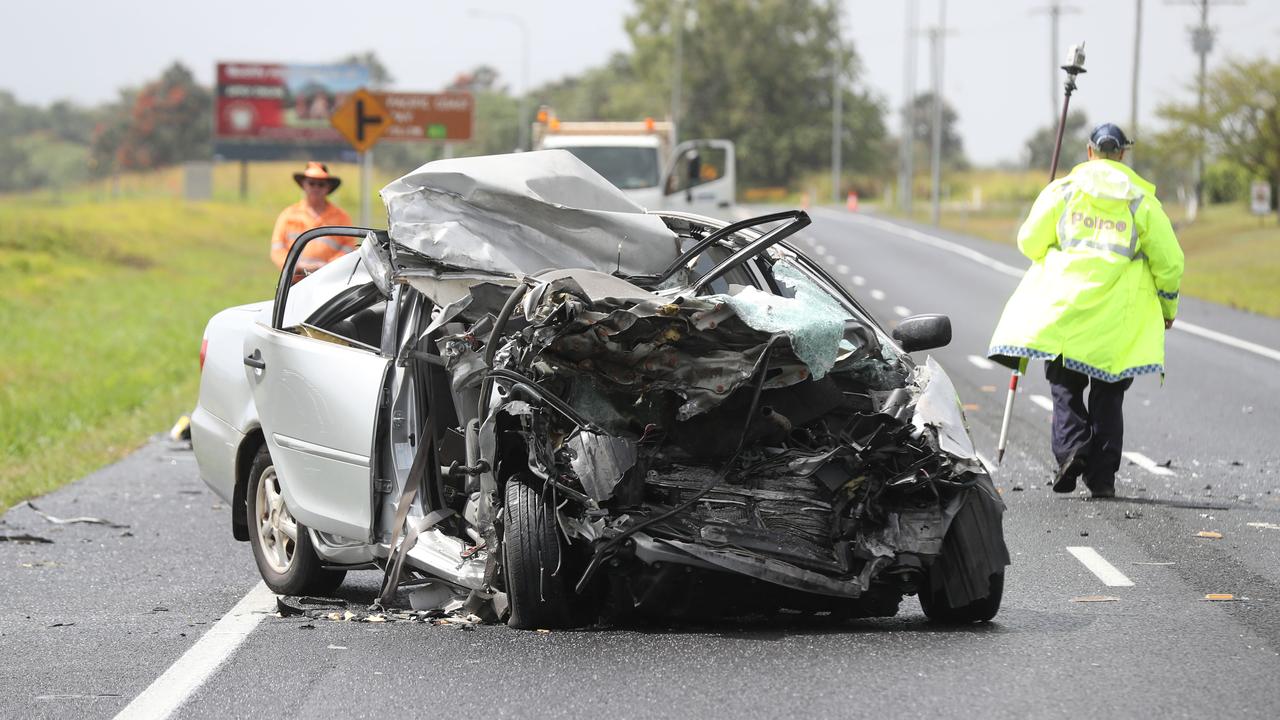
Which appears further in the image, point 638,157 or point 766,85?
point 766,85

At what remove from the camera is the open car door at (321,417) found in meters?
Result: 6.79

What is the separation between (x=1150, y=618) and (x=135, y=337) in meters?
19.8

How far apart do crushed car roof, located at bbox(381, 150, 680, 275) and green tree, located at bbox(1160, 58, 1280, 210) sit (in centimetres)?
4758

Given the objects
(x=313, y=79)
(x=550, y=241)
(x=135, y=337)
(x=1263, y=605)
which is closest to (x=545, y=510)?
(x=550, y=241)

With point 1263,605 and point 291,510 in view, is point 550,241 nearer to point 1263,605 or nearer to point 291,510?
point 291,510

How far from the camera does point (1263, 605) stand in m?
6.84

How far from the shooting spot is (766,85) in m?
111

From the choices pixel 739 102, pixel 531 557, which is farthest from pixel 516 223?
pixel 739 102

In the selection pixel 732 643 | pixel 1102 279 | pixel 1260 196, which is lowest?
pixel 732 643

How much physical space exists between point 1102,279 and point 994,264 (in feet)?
80.6

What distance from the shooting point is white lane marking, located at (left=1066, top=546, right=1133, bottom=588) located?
7400 mm

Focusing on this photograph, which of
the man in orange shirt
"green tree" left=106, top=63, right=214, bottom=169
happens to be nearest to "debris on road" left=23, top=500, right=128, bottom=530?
the man in orange shirt

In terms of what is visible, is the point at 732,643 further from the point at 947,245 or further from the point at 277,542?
the point at 947,245

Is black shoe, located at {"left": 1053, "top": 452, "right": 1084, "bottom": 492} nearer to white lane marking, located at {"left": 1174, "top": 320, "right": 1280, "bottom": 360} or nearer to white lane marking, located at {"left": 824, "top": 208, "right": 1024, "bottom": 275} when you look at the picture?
white lane marking, located at {"left": 1174, "top": 320, "right": 1280, "bottom": 360}
